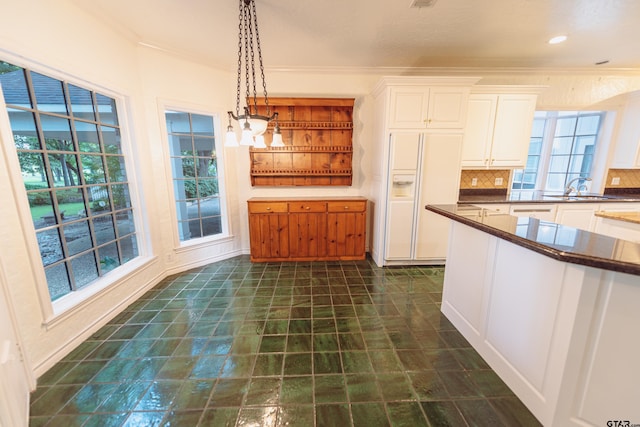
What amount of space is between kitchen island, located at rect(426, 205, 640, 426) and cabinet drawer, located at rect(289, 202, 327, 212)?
2.07 m

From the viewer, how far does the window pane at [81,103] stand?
214 cm

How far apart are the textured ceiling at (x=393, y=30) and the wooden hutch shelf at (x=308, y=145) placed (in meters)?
0.57

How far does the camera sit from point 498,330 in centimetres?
167

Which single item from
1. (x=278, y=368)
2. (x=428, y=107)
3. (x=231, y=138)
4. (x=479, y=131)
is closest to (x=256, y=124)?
(x=231, y=138)

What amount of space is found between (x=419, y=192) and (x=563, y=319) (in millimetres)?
2205

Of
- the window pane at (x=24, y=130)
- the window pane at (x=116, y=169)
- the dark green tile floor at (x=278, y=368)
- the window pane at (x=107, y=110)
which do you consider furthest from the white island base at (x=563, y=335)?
the window pane at (x=107, y=110)

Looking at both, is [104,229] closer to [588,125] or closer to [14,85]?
[14,85]

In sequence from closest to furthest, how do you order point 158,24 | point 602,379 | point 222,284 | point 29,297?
1. point 602,379
2. point 29,297
3. point 158,24
4. point 222,284

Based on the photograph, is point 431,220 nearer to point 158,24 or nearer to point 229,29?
point 229,29

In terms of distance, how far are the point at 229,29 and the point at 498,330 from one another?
3.57m

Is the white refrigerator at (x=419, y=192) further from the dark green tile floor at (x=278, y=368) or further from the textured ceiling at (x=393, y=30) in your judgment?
the textured ceiling at (x=393, y=30)

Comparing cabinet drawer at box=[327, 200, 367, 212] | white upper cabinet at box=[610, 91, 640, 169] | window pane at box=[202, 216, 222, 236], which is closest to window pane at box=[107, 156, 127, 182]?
window pane at box=[202, 216, 222, 236]

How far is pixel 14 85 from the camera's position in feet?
5.57

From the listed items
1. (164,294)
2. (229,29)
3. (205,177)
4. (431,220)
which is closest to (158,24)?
(229,29)
